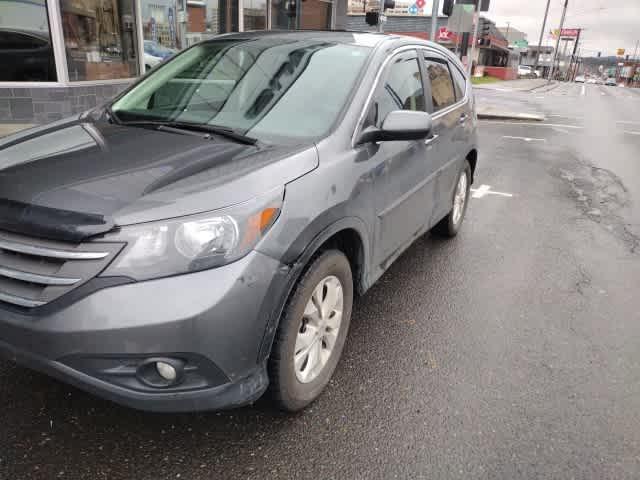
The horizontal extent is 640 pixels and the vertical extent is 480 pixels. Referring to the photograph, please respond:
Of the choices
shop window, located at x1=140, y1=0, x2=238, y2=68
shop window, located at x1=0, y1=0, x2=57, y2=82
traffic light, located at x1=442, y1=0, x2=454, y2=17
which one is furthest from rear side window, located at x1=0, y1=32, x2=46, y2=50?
traffic light, located at x1=442, y1=0, x2=454, y2=17

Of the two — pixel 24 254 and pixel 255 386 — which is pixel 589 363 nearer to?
pixel 255 386

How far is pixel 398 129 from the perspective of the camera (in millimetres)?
2652

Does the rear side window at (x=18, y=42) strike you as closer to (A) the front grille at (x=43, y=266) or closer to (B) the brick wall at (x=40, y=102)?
(B) the brick wall at (x=40, y=102)

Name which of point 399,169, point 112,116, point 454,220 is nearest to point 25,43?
point 112,116

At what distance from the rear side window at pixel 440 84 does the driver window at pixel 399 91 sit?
0.26 m

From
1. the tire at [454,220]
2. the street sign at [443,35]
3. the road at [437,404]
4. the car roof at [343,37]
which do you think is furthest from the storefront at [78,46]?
the street sign at [443,35]

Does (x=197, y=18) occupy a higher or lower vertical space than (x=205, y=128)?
higher

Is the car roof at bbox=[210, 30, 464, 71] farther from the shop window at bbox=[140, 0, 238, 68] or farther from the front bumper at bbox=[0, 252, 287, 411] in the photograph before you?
the shop window at bbox=[140, 0, 238, 68]

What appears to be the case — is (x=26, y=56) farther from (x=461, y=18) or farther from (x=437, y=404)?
(x=461, y=18)

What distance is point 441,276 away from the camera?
163 inches

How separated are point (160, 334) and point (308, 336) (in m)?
0.81

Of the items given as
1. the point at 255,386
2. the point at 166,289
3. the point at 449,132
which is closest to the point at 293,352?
the point at 255,386

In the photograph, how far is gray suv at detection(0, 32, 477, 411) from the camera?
1.81m

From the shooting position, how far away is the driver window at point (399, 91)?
9.42 ft
